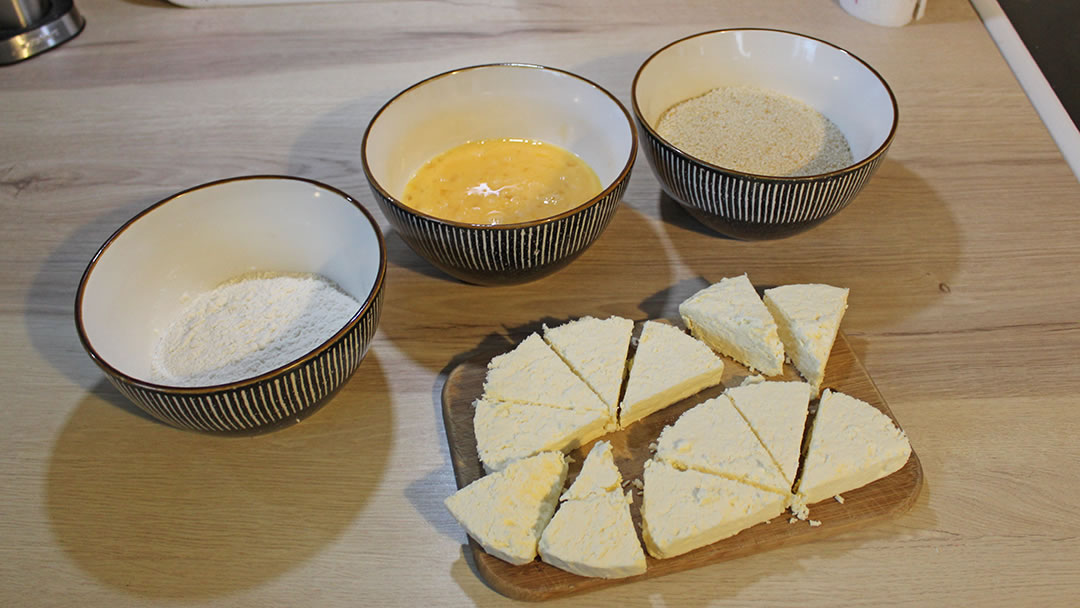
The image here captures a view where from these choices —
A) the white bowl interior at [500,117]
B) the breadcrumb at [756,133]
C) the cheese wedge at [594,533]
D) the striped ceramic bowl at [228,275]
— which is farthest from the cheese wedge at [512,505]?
the breadcrumb at [756,133]

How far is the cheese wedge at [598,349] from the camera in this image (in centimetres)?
102

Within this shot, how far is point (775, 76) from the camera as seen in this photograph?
146 centimetres

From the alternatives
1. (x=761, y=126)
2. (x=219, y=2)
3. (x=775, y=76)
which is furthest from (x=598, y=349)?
(x=219, y=2)

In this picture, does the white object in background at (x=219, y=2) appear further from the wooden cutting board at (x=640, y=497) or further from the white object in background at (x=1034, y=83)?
the white object in background at (x=1034, y=83)

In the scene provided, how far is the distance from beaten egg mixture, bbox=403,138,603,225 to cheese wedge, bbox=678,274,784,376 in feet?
0.84

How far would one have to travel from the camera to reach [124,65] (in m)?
1.72

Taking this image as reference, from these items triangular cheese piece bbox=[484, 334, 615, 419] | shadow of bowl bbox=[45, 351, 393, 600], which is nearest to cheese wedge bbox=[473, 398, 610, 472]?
triangular cheese piece bbox=[484, 334, 615, 419]

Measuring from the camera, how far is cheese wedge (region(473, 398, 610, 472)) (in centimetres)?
95

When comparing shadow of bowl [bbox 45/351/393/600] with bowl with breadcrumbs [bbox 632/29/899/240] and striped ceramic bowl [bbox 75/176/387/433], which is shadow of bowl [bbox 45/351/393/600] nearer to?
striped ceramic bowl [bbox 75/176/387/433]

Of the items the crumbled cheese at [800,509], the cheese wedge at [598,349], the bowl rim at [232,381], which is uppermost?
the bowl rim at [232,381]

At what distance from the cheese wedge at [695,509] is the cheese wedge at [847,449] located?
0.06 metres

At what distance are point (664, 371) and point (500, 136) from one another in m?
0.57

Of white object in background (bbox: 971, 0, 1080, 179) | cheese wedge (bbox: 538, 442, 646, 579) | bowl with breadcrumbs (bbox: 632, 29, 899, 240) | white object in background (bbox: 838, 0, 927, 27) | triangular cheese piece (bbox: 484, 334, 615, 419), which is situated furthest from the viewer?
white object in background (bbox: 838, 0, 927, 27)

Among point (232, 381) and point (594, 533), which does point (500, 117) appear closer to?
point (232, 381)
